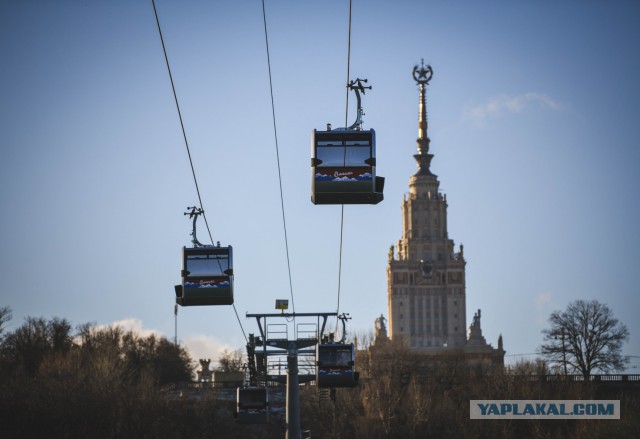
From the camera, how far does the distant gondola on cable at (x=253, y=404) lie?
A: 87000 mm

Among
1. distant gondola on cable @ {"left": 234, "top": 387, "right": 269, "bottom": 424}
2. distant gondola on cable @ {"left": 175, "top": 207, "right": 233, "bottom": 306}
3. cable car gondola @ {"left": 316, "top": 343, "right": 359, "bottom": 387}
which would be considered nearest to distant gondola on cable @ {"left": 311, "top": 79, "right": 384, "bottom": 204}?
distant gondola on cable @ {"left": 175, "top": 207, "right": 233, "bottom": 306}

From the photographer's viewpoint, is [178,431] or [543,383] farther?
[543,383]

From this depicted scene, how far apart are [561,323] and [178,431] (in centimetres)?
6732

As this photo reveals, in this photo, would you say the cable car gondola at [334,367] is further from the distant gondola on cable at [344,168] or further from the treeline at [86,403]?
the treeline at [86,403]

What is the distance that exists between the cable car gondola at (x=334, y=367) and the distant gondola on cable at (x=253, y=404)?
6.02 m

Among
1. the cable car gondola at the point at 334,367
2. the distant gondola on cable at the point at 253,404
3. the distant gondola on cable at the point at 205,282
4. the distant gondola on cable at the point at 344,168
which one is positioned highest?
the distant gondola on cable at the point at 344,168

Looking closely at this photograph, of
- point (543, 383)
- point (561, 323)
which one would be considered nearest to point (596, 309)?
point (561, 323)

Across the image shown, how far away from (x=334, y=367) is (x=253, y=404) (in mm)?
7023

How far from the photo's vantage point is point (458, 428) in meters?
141

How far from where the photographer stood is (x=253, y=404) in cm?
8719

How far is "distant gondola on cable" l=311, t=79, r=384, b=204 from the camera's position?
54812 millimetres

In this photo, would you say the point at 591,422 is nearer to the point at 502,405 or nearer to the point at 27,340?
the point at 502,405

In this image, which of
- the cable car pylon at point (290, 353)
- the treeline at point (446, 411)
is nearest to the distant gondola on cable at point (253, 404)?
the cable car pylon at point (290, 353)

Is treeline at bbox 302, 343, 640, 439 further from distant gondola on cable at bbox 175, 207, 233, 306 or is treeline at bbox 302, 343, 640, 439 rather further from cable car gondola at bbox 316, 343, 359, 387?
distant gondola on cable at bbox 175, 207, 233, 306
